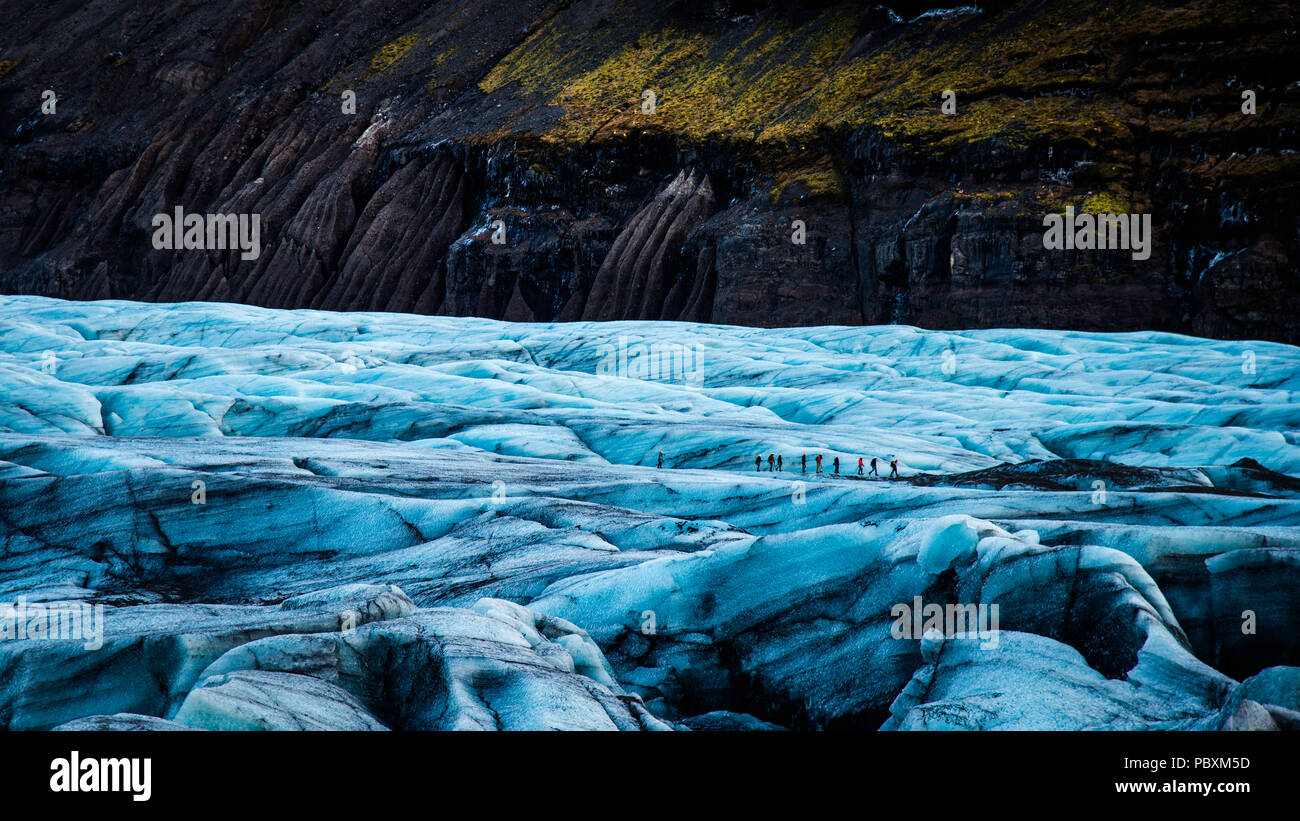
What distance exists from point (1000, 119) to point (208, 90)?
186 ft

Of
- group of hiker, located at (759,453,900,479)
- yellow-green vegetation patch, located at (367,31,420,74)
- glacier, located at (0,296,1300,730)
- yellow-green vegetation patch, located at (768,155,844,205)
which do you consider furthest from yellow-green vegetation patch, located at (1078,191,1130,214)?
yellow-green vegetation patch, located at (367,31,420,74)

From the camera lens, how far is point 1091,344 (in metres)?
36.8

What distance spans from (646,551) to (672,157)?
46.4 m

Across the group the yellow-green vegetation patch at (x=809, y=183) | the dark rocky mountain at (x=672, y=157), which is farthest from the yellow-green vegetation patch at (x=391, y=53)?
the yellow-green vegetation patch at (x=809, y=183)

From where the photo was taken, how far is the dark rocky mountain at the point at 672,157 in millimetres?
44594

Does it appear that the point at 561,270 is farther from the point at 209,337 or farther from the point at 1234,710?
the point at 1234,710

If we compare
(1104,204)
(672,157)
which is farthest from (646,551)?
(672,157)

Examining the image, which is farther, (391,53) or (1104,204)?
(391,53)

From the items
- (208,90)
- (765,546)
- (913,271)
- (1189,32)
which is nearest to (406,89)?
(208,90)

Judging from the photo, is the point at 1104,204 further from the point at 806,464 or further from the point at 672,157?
the point at 806,464

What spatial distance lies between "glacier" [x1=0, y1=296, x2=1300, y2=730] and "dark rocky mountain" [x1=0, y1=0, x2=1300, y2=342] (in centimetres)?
1529

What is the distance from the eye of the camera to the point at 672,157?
57.4m

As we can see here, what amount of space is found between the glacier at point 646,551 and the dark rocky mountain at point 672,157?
15288mm

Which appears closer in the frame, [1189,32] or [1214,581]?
Answer: [1214,581]
